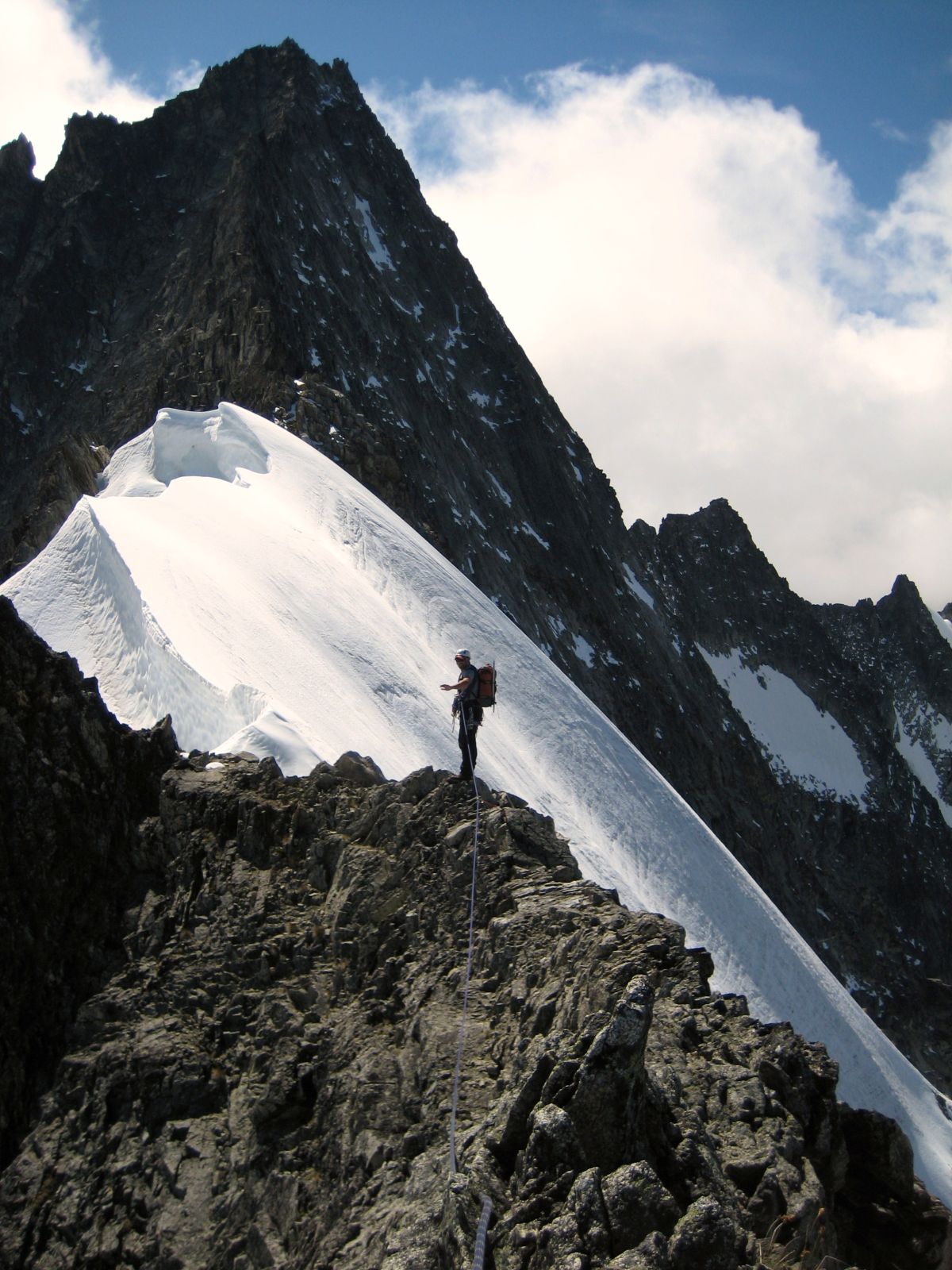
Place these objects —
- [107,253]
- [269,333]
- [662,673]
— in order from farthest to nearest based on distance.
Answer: [107,253] < [662,673] < [269,333]

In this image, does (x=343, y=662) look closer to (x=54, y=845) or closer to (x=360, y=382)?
(x=54, y=845)

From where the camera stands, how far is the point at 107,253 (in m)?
63.3

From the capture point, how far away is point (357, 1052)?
384 inches

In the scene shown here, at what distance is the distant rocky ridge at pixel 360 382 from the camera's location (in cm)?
4159

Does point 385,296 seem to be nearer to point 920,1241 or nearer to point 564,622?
point 564,622

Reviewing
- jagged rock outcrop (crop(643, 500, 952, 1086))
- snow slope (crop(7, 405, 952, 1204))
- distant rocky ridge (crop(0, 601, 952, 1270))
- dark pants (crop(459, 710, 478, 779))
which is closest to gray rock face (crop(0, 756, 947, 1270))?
distant rocky ridge (crop(0, 601, 952, 1270))

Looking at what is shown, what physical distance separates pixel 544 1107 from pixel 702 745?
4912 centimetres

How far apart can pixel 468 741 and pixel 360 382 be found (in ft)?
105

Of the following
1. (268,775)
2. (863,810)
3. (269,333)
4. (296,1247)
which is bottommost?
(296,1247)

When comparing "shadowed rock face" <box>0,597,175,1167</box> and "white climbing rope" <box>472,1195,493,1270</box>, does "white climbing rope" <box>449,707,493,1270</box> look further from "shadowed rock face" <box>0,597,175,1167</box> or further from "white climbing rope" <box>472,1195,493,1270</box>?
"shadowed rock face" <box>0,597,175,1167</box>

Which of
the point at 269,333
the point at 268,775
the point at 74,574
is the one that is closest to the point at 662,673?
the point at 269,333

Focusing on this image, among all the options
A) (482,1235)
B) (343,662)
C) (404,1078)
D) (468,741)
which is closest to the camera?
(482,1235)

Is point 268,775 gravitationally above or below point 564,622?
below

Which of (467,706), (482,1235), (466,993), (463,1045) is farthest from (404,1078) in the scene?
(467,706)
